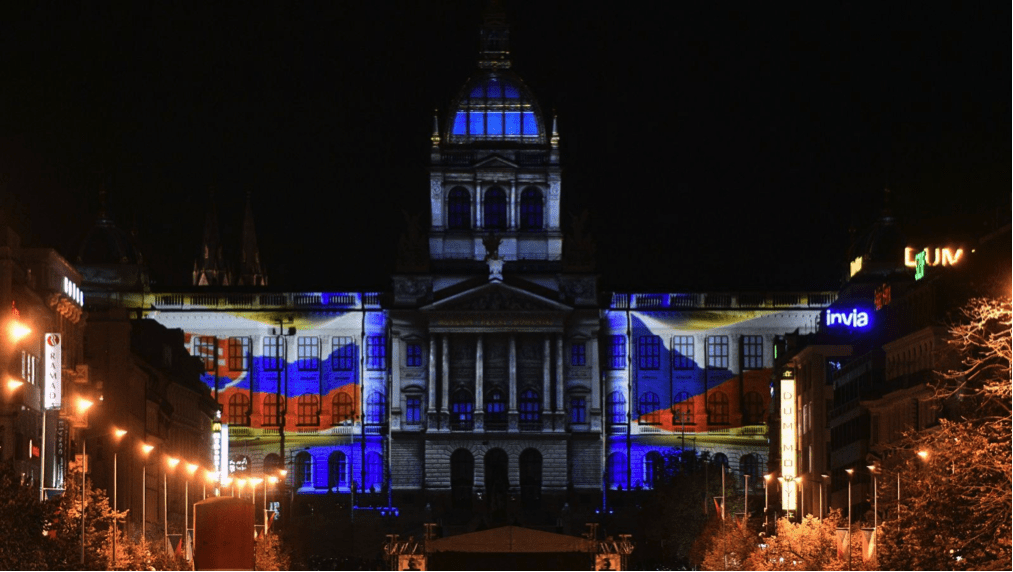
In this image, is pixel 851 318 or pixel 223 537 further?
pixel 851 318

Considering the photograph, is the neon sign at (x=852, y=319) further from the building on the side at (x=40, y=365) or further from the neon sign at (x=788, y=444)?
the building on the side at (x=40, y=365)

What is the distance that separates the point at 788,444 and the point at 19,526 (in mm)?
77854

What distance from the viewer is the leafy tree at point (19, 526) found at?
7344 cm

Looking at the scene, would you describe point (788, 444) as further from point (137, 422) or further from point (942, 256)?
point (137, 422)

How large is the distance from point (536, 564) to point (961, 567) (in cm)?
7120

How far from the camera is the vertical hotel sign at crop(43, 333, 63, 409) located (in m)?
102

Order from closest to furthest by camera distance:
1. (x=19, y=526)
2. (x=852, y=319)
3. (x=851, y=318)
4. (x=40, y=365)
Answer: (x=19, y=526) < (x=40, y=365) < (x=852, y=319) < (x=851, y=318)

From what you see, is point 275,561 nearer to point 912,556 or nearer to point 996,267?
point 996,267

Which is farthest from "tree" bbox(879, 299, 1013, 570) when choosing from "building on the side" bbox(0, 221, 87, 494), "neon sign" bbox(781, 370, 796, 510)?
"neon sign" bbox(781, 370, 796, 510)

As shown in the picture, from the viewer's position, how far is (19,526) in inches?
2960

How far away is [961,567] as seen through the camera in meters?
78.4

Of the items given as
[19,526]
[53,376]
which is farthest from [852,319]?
[19,526]

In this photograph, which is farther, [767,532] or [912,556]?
[767,532]

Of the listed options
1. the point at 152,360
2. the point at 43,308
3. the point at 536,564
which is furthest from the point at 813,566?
the point at 152,360
